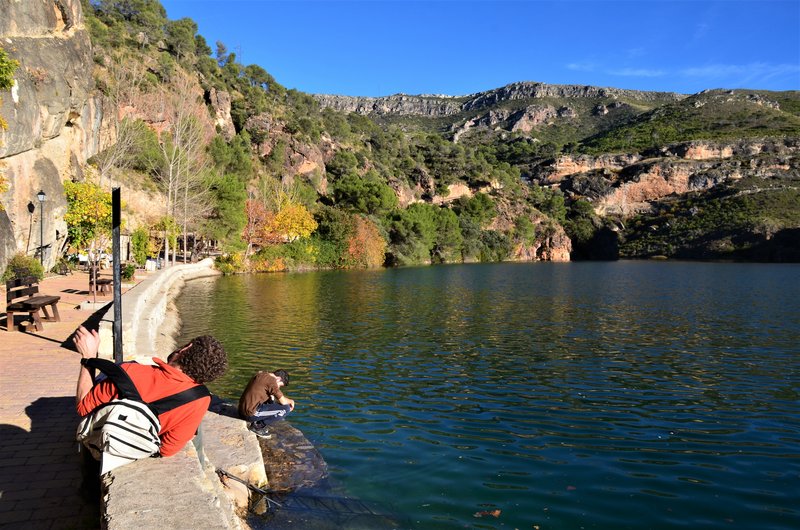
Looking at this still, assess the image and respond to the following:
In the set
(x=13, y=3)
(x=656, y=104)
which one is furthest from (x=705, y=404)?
(x=656, y=104)

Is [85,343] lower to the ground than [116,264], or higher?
lower

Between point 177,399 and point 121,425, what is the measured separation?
417 millimetres

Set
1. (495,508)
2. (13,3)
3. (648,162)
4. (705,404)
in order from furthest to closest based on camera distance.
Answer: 1. (648,162)
2. (13,3)
3. (705,404)
4. (495,508)

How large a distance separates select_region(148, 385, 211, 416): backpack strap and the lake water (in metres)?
2.88

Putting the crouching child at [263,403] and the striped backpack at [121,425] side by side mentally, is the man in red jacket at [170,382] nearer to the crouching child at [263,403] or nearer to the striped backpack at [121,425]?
the striped backpack at [121,425]

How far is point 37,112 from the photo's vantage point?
2483 cm

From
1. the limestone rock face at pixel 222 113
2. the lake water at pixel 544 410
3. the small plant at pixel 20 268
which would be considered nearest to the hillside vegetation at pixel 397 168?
the limestone rock face at pixel 222 113

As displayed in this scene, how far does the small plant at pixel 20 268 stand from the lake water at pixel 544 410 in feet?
20.7

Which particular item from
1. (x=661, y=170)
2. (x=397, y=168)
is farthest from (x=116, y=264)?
(x=661, y=170)

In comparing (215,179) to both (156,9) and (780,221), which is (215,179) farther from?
(780,221)

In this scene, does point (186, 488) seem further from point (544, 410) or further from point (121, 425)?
point (544, 410)

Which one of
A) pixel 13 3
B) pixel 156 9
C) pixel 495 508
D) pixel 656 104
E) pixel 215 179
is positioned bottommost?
pixel 495 508

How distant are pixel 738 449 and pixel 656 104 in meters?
209

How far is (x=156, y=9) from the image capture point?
83875mm
